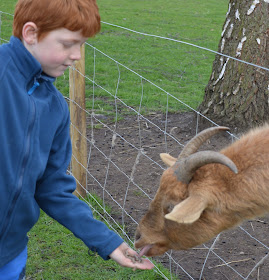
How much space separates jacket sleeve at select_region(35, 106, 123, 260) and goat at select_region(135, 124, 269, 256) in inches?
16.3

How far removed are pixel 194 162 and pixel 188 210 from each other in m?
0.31

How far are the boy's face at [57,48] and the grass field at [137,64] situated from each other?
2.51 m

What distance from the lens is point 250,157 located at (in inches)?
120

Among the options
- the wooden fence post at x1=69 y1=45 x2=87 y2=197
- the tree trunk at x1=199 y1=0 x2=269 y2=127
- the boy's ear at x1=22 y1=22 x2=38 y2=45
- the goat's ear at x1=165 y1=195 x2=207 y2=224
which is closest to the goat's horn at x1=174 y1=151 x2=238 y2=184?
the goat's ear at x1=165 y1=195 x2=207 y2=224

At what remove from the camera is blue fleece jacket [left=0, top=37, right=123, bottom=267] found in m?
2.42

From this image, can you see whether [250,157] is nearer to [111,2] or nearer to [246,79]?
[246,79]

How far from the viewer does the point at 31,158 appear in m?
2.50

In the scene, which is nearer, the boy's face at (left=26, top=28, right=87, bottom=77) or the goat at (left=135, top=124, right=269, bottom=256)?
the boy's face at (left=26, top=28, right=87, bottom=77)

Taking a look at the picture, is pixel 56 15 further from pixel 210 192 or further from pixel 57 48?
pixel 210 192

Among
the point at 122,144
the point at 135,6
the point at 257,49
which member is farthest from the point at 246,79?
the point at 135,6

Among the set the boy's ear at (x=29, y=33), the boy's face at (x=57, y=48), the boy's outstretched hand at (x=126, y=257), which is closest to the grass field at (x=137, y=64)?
the boy's outstretched hand at (x=126, y=257)

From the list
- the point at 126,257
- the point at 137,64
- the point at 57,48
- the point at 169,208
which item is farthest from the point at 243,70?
the point at 137,64

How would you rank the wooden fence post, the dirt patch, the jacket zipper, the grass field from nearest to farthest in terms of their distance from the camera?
the jacket zipper
the dirt patch
the grass field
the wooden fence post

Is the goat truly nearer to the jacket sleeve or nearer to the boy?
the jacket sleeve
